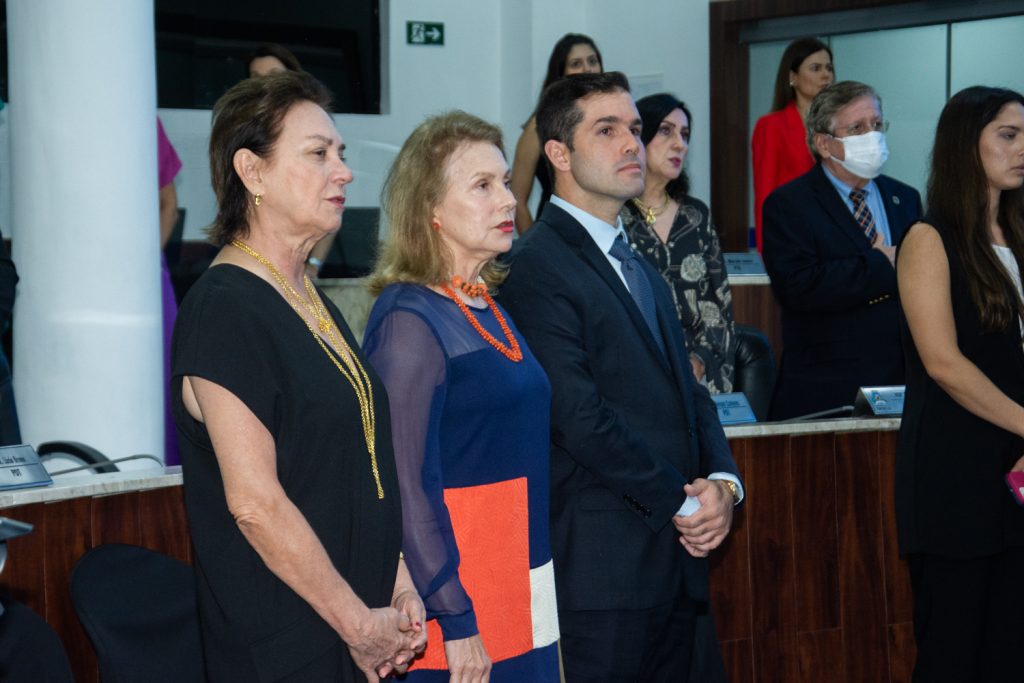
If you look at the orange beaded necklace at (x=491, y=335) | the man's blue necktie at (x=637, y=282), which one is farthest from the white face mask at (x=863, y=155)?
the orange beaded necklace at (x=491, y=335)

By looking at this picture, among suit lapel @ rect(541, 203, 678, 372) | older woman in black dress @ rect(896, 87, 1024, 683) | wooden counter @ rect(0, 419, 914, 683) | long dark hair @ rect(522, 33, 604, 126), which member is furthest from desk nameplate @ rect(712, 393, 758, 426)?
long dark hair @ rect(522, 33, 604, 126)

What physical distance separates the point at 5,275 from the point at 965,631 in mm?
2178

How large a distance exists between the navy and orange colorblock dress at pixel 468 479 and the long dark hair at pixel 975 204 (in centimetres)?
113

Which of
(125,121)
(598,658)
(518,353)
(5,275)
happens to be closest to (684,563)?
(598,658)

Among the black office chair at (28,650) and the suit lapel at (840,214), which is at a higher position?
the suit lapel at (840,214)

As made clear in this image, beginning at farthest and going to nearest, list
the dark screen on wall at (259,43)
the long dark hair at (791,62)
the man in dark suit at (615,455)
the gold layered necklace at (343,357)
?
the dark screen on wall at (259,43), the long dark hair at (791,62), the man in dark suit at (615,455), the gold layered necklace at (343,357)

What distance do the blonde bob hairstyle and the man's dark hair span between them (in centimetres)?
42

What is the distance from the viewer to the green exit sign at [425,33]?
25.2ft

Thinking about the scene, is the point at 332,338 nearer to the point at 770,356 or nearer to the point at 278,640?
the point at 278,640

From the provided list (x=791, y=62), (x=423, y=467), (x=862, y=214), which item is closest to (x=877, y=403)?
(x=862, y=214)

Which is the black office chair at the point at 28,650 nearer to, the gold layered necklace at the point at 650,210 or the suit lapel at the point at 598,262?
the suit lapel at the point at 598,262

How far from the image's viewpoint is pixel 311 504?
72.8 inches

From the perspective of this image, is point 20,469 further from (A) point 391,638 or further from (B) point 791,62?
(B) point 791,62

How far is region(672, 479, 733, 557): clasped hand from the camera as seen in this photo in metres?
2.55
